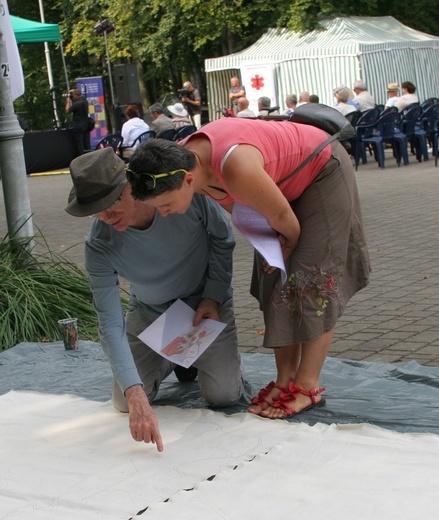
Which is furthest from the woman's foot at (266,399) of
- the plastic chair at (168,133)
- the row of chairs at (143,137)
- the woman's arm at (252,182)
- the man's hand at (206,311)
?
the row of chairs at (143,137)

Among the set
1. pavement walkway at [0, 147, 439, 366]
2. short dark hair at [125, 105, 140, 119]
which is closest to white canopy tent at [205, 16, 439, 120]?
short dark hair at [125, 105, 140, 119]

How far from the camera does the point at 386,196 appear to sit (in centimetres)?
1121

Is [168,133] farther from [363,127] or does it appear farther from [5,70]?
[5,70]

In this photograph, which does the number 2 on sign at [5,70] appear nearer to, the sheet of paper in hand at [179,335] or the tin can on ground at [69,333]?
the tin can on ground at [69,333]

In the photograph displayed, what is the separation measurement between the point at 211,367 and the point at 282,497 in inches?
39.2

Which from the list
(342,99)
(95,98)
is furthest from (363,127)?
(95,98)

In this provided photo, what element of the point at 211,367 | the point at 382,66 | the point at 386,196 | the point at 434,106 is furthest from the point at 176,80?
the point at 211,367

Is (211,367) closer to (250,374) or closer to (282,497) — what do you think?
(250,374)

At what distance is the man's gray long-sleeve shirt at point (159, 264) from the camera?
140 inches

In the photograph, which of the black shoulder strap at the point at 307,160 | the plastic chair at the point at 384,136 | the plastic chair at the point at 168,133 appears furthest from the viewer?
Answer: the plastic chair at the point at 168,133

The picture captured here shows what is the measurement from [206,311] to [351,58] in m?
18.5

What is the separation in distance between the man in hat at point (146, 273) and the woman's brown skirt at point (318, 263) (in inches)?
11.3

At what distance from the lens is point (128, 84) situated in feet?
79.5

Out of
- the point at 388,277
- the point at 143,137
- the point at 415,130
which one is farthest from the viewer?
the point at 143,137
